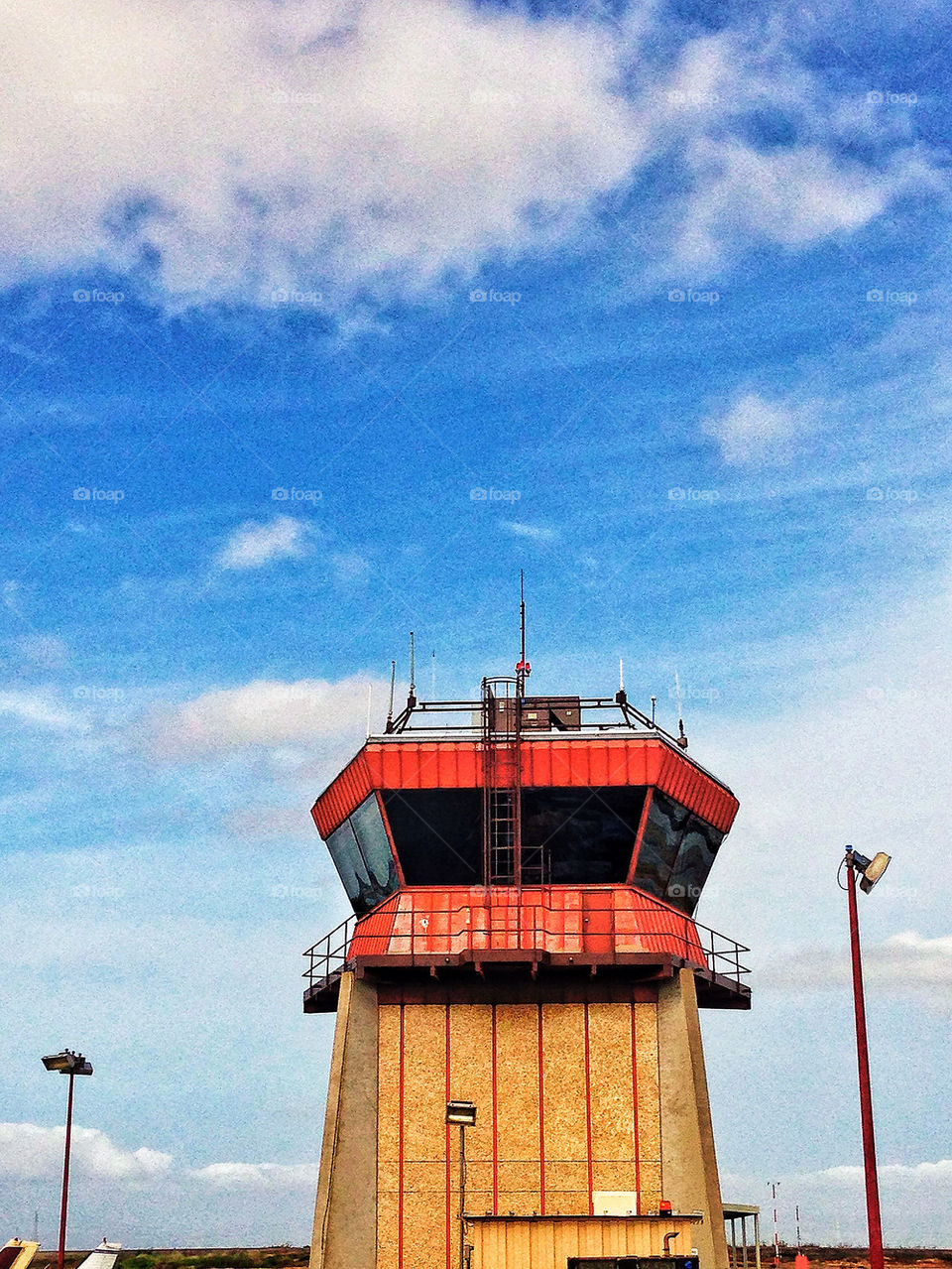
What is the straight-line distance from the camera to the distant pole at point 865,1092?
1038 inches

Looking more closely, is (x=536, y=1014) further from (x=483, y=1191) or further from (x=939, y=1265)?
(x=939, y=1265)

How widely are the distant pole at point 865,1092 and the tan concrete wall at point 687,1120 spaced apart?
882cm

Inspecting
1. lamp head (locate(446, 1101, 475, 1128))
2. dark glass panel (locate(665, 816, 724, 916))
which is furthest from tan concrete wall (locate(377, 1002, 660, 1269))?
lamp head (locate(446, 1101, 475, 1128))

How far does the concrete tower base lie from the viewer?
1441 inches

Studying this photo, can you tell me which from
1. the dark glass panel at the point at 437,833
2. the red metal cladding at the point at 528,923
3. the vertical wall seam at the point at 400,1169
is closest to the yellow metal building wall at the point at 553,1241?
the vertical wall seam at the point at 400,1169

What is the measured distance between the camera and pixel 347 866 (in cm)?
4219

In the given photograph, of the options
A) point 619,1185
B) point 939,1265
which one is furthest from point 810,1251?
point 619,1185

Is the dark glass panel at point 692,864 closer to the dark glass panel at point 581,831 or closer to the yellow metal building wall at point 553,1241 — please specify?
the dark glass panel at point 581,831

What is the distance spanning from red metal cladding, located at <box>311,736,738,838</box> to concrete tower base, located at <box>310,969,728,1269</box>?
15.3 ft

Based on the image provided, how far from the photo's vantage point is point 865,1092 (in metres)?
27.5

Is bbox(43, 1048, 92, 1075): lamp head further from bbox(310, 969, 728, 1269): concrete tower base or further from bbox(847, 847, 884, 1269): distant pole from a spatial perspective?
bbox(847, 847, 884, 1269): distant pole

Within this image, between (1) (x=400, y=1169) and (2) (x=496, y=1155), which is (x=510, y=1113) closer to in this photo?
(2) (x=496, y=1155)

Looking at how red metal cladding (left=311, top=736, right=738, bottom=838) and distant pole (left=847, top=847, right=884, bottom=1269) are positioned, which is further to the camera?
red metal cladding (left=311, top=736, right=738, bottom=838)

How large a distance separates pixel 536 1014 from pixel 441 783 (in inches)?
235
